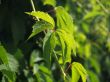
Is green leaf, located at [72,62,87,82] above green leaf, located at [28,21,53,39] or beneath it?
beneath

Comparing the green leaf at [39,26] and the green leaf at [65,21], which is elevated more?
the green leaf at [39,26]

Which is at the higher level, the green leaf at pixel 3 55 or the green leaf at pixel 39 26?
the green leaf at pixel 39 26

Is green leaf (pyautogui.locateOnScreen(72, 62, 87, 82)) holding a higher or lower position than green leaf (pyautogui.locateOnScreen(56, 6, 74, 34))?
lower

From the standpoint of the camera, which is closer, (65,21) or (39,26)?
(39,26)

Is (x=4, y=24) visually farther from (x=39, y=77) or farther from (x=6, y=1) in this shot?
(x=39, y=77)

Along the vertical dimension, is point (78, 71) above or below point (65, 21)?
below

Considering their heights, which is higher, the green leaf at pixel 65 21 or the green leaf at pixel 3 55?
the green leaf at pixel 65 21

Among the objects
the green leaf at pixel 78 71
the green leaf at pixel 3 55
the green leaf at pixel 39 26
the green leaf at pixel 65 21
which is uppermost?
the green leaf at pixel 39 26

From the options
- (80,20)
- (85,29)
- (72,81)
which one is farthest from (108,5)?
(72,81)

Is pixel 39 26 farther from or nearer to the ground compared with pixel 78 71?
farther from the ground

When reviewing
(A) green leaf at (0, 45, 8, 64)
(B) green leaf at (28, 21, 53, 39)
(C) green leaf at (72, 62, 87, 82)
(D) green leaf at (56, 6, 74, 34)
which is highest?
(B) green leaf at (28, 21, 53, 39)

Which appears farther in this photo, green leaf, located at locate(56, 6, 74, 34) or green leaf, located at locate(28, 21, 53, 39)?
green leaf, located at locate(56, 6, 74, 34)

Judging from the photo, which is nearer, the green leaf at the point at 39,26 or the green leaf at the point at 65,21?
the green leaf at the point at 39,26
